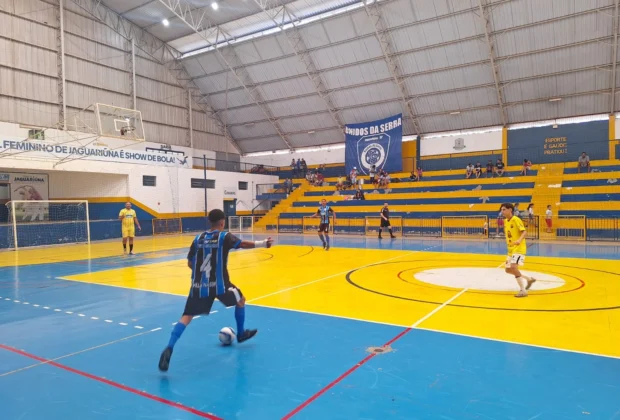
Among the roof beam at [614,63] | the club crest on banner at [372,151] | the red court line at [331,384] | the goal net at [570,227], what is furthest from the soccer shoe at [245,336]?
the club crest on banner at [372,151]

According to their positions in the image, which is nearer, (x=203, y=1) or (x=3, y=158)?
(x=3, y=158)

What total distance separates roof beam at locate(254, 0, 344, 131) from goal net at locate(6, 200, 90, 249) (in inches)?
740

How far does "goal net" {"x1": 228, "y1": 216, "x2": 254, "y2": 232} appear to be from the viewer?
3359 centimetres

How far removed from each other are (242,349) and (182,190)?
28.9m

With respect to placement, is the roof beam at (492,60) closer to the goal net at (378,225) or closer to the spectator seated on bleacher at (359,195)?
the spectator seated on bleacher at (359,195)

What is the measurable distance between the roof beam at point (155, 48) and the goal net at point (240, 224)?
13407 mm

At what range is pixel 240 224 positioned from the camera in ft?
110

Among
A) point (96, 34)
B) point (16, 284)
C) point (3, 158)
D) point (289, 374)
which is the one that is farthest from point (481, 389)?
point (96, 34)

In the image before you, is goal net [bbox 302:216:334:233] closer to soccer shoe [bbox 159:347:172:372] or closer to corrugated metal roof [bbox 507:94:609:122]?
corrugated metal roof [bbox 507:94:609:122]

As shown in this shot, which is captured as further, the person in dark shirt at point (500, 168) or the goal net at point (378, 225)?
the person in dark shirt at point (500, 168)

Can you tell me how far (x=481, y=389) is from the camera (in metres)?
4.06

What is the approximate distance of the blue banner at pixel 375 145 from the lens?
34656 millimetres

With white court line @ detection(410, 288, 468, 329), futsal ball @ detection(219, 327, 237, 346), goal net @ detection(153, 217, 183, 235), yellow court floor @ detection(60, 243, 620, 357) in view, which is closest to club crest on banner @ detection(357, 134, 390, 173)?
goal net @ detection(153, 217, 183, 235)

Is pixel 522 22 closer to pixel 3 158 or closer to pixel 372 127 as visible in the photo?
pixel 372 127
